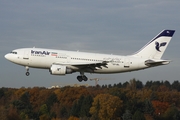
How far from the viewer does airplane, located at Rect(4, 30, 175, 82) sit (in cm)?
7338

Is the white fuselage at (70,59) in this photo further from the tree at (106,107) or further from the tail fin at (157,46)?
the tree at (106,107)

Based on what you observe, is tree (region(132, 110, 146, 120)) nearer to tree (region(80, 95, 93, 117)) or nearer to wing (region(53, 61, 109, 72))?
tree (region(80, 95, 93, 117))

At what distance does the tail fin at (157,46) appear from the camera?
262 ft

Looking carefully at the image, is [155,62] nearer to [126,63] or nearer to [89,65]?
[126,63]

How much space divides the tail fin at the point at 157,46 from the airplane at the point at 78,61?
254mm

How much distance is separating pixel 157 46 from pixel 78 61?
14525 millimetres

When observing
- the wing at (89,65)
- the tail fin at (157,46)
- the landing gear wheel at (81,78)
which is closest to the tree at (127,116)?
the tail fin at (157,46)

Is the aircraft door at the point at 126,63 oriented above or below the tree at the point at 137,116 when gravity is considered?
above

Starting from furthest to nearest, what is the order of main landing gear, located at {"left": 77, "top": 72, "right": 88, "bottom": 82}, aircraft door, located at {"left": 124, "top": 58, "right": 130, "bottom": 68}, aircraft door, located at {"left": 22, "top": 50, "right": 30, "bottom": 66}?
main landing gear, located at {"left": 77, "top": 72, "right": 88, "bottom": 82} → aircraft door, located at {"left": 124, "top": 58, "right": 130, "bottom": 68} → aircraft door, located at {"left": 22, "top": 50, "right": 30, "bottom": 66}

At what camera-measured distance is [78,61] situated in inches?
2948

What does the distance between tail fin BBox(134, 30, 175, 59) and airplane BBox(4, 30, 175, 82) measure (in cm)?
25

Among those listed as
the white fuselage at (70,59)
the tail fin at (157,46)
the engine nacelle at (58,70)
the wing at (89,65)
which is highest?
the tail fin at (157,46)

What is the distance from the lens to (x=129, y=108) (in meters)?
175

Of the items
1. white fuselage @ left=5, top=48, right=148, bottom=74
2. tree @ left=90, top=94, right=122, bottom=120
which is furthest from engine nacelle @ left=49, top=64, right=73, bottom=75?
tree @ left=90, top=94, right=122, bottom=120
